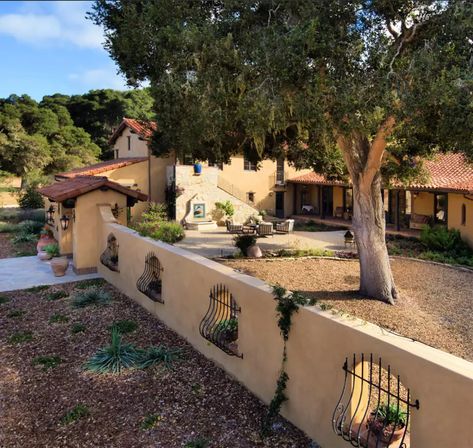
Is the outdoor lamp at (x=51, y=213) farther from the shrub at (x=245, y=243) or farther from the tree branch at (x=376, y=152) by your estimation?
the tree branch at (x=376, y=152)

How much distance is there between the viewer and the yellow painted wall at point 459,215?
19141mm

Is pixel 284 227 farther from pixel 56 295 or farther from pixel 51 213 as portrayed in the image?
pixel 56 295

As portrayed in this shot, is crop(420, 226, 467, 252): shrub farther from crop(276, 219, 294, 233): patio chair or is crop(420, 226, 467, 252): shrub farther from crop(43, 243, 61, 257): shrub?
crop(43, 243, 61, 257): shrub

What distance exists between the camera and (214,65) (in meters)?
8.11

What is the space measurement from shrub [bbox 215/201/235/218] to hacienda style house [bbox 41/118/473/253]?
0.34 meters

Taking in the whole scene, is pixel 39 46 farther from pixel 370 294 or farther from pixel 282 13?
pixel 370 294

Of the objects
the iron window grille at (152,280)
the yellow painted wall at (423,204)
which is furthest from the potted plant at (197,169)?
the iron window grille at (152,280)

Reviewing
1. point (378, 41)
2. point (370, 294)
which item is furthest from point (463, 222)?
point (378, 41)

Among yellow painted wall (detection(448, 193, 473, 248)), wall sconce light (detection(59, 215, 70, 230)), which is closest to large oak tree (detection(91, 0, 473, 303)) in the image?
wall sconce light (detection(59, 215, 70, 230))

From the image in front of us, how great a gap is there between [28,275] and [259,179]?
21.8m

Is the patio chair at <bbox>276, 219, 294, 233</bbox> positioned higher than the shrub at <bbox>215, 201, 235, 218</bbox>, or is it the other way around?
the shrub at <bbox>215, 201, 235, 218</bbox>

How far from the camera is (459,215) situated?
19.9 metres

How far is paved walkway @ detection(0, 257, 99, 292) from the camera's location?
37.8ft

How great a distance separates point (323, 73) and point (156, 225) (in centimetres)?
1473
